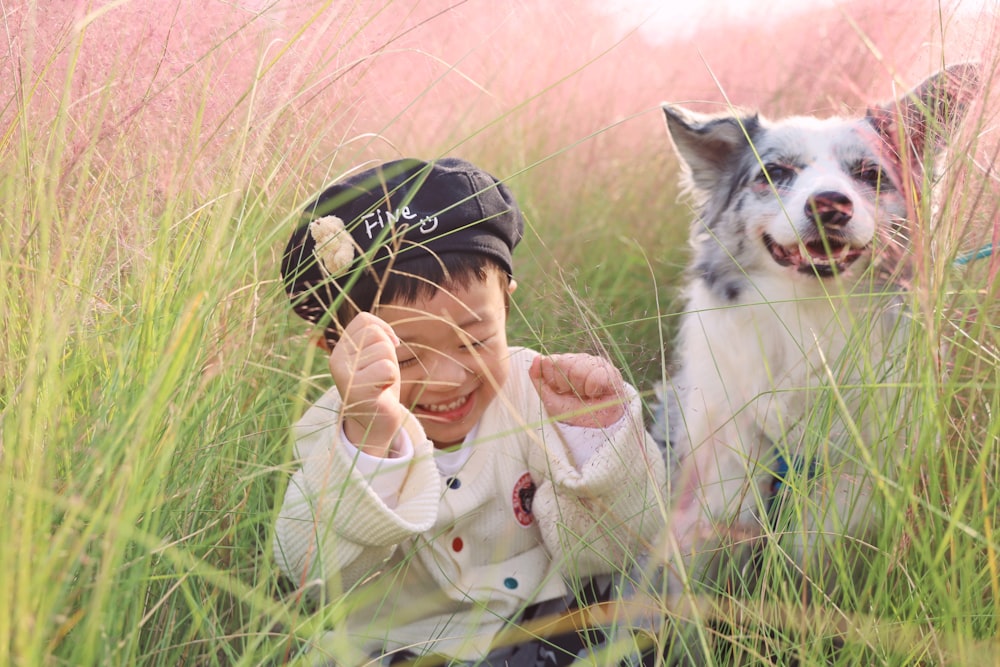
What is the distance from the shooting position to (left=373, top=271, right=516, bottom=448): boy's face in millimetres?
1803

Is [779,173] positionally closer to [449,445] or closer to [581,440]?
[581,440]

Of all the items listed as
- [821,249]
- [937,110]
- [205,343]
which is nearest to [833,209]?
[821,249]

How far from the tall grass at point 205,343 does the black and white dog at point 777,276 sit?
17cm

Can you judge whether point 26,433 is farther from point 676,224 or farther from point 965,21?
point 676,224

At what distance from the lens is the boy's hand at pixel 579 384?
170 centimetres

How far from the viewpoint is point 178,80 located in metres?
1.79

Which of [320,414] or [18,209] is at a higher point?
[18,209]

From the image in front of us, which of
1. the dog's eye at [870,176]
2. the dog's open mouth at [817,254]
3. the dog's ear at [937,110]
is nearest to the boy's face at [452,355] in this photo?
the dog's open mouth at [817,254]

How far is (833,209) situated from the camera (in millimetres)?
2082

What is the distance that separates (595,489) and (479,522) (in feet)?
1.10

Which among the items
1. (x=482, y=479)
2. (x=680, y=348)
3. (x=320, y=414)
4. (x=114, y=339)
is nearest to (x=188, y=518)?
(x=114, y=339)

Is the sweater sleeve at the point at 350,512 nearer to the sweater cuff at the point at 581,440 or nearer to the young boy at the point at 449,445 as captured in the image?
the young boy at the point at 449,445

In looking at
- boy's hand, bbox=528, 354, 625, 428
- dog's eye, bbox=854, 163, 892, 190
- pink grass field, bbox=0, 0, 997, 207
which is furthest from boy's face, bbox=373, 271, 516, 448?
dog's eye, bbox=854, 163, 892, 190

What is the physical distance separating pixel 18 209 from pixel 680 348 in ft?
5.69
